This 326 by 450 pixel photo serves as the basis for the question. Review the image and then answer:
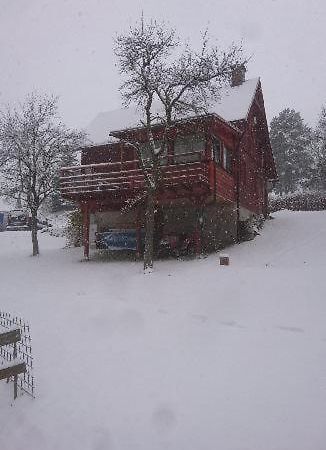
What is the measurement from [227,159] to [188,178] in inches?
209

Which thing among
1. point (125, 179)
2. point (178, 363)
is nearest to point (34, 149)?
point (125, 179)

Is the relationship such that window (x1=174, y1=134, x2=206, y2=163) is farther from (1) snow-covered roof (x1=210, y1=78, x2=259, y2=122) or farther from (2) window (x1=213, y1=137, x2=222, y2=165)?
(1) snow-covered roof (x1=210, y1=78, x2=259, y2=122)

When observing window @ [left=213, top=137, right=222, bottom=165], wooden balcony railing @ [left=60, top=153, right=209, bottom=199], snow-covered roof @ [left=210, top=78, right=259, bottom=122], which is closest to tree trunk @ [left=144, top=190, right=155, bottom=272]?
wooden balcony railing @ [left=60, top=153, right=209, bottom=199]

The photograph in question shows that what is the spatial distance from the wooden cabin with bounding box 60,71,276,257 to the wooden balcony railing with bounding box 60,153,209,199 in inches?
1.7

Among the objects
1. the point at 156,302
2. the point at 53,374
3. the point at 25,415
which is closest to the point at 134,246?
the point at 156,302

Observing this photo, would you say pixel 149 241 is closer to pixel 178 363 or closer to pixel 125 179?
pixel 125 179

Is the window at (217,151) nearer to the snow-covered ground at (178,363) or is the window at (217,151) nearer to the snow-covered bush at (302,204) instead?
the snow-covered ground at (178,363)

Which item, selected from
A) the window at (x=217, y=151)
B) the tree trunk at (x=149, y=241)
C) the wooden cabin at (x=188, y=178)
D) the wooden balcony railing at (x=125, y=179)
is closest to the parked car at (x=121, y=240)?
the wooden cabin at (x=188, y=178)

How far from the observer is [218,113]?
2055cm

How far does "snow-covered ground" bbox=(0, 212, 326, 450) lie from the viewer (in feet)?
16.7

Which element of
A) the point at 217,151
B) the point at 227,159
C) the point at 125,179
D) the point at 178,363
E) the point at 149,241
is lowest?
the point at 178,363

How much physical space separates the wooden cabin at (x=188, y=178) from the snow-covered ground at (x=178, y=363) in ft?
15.9

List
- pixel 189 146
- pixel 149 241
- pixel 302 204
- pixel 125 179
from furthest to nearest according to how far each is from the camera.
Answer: pixel 302 204
pixel 189 146
pixel 125 179
pixel 149 241

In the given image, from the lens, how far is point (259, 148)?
27.0m
